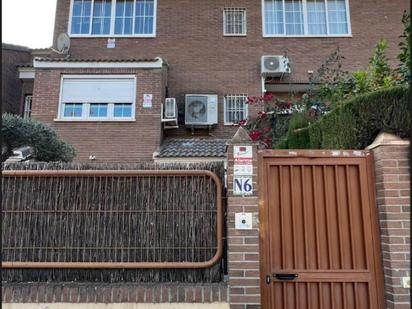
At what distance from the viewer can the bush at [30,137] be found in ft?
19.0

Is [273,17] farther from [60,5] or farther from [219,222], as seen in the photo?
[219,222]

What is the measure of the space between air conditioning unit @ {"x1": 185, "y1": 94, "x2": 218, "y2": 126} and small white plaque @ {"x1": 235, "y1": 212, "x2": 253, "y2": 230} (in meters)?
7.79

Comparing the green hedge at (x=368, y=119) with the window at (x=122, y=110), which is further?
the window at (x=122, y=110)

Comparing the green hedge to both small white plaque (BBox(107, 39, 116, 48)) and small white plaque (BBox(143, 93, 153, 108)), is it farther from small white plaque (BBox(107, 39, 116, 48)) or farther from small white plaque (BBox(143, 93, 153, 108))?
small white plaque (BBox(107, 39, 116, 48))

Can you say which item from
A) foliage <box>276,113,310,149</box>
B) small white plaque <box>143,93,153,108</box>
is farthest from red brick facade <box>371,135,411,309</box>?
small white plaque <box>143,93,153,108</box>

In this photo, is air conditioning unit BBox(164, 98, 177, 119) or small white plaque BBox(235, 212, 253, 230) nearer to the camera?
small white plaque BBox(235, 212, 253, 230)

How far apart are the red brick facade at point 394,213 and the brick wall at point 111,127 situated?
7541 mm

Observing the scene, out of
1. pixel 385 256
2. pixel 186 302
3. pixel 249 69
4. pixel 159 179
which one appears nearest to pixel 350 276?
pixel 385 256

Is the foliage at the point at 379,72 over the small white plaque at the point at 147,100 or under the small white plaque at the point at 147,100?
under

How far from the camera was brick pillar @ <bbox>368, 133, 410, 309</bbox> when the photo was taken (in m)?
3.75

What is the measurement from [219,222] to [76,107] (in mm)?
8440

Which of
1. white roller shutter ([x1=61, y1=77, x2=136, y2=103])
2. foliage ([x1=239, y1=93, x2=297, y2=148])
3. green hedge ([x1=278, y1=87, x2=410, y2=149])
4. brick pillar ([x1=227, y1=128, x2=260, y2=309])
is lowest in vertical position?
brick pillar ([x1=227, y1=128, x2=260, y2=309])

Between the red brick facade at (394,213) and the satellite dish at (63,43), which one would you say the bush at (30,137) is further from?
the satellite dish at (63,43)

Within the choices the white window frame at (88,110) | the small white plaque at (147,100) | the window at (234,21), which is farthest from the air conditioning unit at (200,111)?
the window at (234,21)
